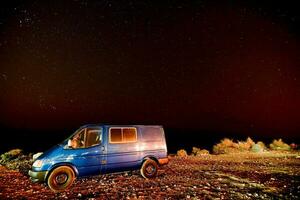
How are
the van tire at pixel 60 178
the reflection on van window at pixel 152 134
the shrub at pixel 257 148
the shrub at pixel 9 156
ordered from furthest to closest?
the shrub at pixel 257 148 < the shrub at pixel 9 156 < the reflection on van window at pixel 152 134 < the van tire at pixel 60 178

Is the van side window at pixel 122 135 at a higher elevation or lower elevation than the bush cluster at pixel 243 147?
higher

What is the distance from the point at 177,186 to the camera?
8.34 metres

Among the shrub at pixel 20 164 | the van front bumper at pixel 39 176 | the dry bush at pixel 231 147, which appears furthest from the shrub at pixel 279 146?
the van front bumper at pixel 39 176

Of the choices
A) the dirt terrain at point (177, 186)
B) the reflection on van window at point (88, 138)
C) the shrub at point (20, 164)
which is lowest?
the dirt terrain at point (177, 186)

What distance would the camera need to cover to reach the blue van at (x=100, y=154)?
783cm

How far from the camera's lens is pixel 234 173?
10594 millimetres

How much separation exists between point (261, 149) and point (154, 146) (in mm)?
13953

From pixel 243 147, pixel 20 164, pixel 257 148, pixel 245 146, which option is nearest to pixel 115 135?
pixel 20 164

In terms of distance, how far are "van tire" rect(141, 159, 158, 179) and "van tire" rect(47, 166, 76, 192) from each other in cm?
279

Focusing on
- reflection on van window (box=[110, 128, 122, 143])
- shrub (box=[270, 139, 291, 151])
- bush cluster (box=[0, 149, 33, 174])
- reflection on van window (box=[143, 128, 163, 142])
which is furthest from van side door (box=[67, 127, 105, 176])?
shrub (box=[270, 139, 291, 151])

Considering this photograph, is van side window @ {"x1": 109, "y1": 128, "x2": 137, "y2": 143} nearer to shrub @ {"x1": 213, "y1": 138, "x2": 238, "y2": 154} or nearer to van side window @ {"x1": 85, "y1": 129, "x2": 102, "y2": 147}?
van side window @ {"x1": 85, "y1": 129, "x2": 102, "y2": 147}

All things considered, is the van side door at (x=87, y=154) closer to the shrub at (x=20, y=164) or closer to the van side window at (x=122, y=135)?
the van side window at (x=122, y=135)

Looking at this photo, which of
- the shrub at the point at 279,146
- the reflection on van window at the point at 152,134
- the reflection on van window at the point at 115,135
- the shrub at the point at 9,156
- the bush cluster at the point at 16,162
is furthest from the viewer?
the shrub at the point at 279,146

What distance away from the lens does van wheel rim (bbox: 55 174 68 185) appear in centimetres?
797
